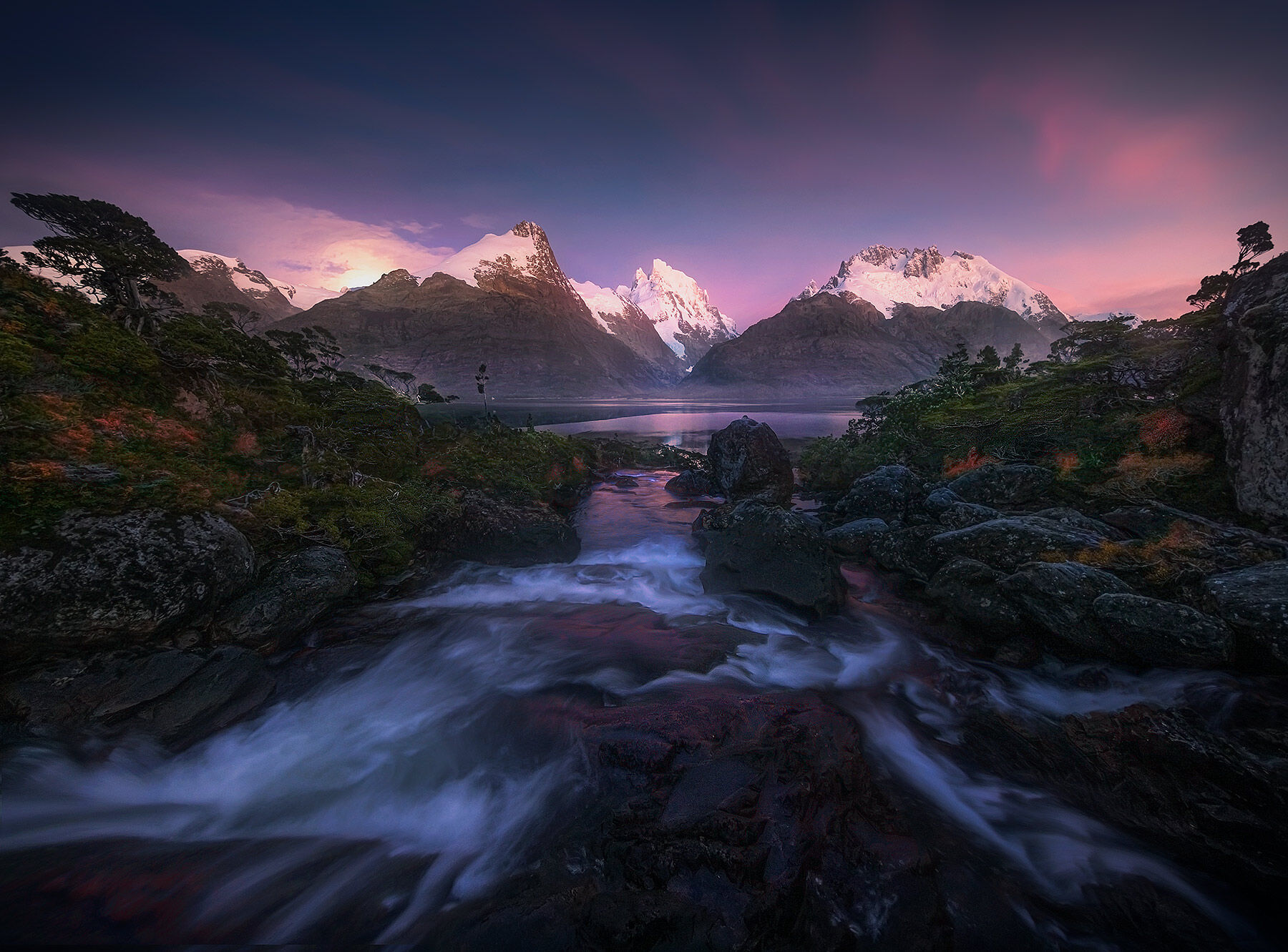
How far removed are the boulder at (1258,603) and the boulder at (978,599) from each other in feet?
6.61

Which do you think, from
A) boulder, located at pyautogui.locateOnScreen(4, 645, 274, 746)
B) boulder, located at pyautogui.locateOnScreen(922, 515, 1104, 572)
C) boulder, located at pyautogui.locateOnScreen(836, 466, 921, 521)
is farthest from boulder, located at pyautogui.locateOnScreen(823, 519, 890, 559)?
boulder, located at pyautogui.locateOnScreen(4, 645, 274, 746)

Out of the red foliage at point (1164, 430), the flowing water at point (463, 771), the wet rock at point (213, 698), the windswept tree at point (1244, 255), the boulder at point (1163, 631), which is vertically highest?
the windswept tree at point (1244, 255)

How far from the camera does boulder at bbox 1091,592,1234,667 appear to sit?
197 inches

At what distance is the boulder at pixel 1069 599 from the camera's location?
238 inches

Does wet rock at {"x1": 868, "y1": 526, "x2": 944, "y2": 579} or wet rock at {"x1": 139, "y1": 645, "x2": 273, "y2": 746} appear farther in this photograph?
wet rock at {"x1": 868, "y1": 526, "x2": 944, "y2": 579}

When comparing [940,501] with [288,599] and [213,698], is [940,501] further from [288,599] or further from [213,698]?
[213,698]

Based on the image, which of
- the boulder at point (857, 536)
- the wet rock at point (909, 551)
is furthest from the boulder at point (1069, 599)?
the boulder at point (857, 536)

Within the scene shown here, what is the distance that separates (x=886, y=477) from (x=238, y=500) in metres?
15.8

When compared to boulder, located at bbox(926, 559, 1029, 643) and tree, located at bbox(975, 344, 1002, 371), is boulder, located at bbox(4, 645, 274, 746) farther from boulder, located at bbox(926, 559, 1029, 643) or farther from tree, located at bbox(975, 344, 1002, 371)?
tree, located at bbox(975, 344, 1002, 371)

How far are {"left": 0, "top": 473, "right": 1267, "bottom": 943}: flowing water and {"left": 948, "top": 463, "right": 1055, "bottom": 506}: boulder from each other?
6.18 metres

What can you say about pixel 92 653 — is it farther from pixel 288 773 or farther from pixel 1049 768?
pixel 1049 768

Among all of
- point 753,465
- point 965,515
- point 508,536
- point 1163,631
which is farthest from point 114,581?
point 753,465

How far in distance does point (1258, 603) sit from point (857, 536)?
255 inches

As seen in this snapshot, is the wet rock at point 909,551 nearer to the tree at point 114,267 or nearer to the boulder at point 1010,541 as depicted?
the boulder at point 1010,541
